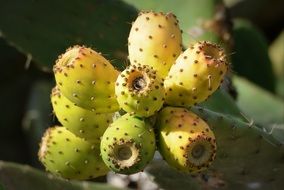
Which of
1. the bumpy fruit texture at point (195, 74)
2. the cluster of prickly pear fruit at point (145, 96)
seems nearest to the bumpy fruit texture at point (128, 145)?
the cluster of prickly pear fruit at point (145, 96)

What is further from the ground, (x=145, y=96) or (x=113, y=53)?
(x=113, y=53)

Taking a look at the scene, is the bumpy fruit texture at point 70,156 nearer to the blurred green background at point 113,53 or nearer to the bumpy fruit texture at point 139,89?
the blurred green background at point 113,53

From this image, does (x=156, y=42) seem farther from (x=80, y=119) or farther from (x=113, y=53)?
(x=113, y=53)

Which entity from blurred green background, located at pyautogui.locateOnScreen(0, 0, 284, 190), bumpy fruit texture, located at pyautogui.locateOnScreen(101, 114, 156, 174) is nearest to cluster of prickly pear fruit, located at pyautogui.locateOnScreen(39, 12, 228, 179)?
bumpy fruit texture, located at pyautogui.locateOnScreen(101, 114, 156, 174)

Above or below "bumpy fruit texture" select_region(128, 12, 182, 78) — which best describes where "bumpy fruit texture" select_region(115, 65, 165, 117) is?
below

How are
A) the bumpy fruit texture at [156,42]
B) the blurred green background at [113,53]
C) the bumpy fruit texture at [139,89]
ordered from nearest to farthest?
the bumpy fruit texture at [139,89] < the bumpy fruit texture at [156,42] < the blurred green background at [113,53]

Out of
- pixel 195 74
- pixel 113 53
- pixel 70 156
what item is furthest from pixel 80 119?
pixel 113 53

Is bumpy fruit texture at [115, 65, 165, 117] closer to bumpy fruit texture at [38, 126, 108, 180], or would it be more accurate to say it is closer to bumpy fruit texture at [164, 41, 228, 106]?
bumpy fruit texture at [164, 41, 228, 106]
